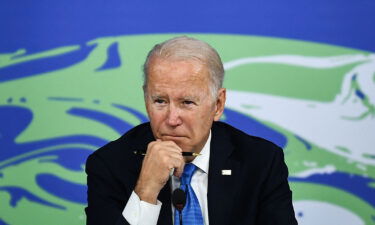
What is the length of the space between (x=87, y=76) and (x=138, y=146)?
1117mm

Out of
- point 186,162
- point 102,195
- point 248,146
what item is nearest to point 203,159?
point 186,162

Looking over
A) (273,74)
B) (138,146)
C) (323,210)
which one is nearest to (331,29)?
(273,74)

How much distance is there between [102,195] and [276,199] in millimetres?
734

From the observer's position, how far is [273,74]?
12.0ft

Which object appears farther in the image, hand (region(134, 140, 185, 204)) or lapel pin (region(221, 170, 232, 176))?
lapel pin (region(221, 170, 232, 176))

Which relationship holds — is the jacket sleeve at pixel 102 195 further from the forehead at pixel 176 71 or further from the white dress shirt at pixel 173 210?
the forehead at pixel 176 71

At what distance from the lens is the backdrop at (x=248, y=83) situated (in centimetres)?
364

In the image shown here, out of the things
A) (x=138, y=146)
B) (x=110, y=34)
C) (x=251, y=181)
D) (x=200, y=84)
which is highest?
(x=110, y=34)

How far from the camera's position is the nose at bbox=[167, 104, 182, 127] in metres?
Answer: 2.38

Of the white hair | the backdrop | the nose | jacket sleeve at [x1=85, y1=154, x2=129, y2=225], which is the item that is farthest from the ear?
the backdrop

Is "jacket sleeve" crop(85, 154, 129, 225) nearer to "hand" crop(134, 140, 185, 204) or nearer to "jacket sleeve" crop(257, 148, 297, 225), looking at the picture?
"hand" crop(134, 140, 185, 204)

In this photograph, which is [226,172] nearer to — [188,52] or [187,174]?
[187,174]

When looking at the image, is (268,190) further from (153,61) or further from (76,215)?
(76,215)

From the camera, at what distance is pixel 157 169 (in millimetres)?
2387
